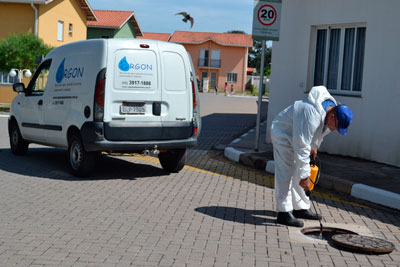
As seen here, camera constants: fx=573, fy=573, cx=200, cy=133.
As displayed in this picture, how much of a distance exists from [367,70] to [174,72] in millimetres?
4072

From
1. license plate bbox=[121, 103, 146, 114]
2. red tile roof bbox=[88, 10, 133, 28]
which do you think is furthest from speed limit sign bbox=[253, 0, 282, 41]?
red tile roof bbox=[88, 10, 133, 28]

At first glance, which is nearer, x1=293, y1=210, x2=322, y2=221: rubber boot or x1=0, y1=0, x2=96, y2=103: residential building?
x1=293, y1=210, x2=322, y2=221: rubber boot

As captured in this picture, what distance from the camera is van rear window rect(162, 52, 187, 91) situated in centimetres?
895

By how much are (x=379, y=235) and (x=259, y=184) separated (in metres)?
2.99

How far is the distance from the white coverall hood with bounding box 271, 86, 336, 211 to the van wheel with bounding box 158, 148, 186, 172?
3.29 meters

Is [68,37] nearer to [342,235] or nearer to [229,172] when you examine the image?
[229,172]

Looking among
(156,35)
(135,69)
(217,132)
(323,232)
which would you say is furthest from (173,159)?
(156,35)

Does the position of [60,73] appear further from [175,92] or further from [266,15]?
[266,15]

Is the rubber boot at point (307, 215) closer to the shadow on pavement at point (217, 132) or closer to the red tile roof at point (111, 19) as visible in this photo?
the shadow on pavement at point (217, 132)

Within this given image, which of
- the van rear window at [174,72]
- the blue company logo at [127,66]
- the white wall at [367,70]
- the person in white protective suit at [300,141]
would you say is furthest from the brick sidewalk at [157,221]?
the white wall at [367,70]

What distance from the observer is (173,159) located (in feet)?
31.7

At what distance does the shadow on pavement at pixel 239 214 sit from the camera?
653 cm

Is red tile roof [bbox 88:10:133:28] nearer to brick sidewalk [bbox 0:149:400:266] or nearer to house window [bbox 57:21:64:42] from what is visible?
house window [bbox 57:21:64:42]

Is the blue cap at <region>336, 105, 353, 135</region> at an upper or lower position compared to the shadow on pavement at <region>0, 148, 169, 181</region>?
upper
